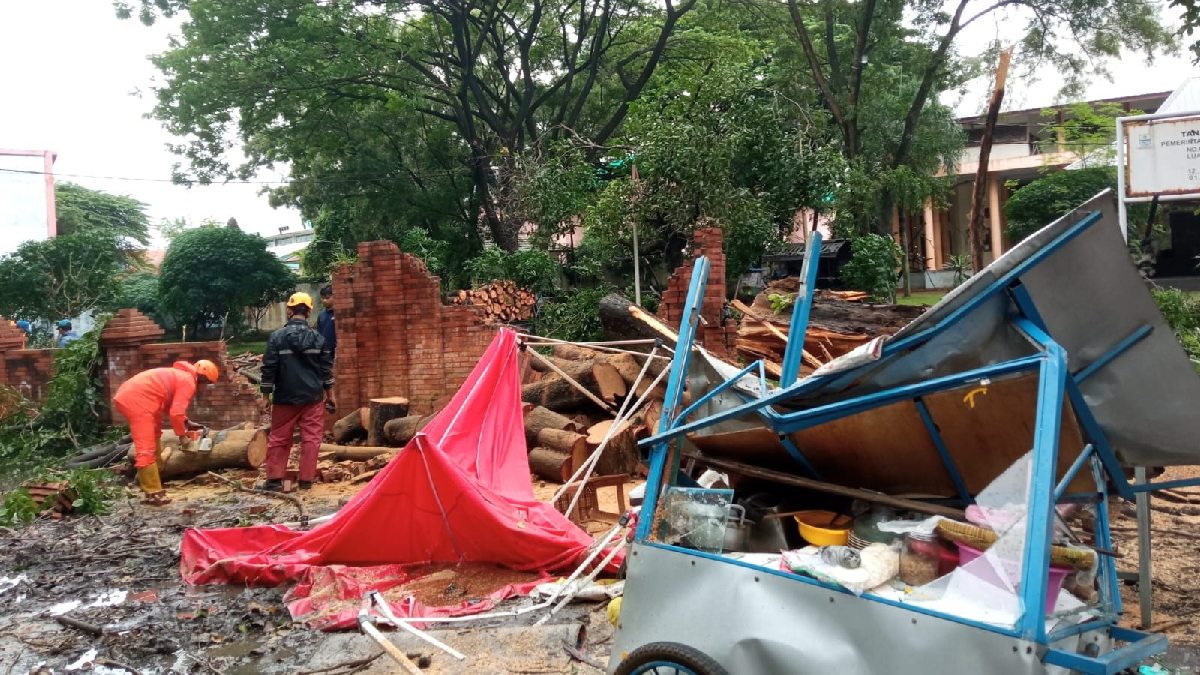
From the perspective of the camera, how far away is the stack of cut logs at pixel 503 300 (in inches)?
543

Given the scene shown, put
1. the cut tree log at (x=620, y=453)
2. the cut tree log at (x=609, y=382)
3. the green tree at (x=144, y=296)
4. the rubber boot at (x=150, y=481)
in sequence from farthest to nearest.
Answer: the green tree at (x=144, y=296) → the cut tree log at (x=609, y=382) → the rubber boot at (x=150, y=481) → the cut tree log at (x=620, y=453)

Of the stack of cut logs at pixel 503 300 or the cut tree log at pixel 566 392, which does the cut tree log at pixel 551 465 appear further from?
the stack of cut logs at pixel 503 300

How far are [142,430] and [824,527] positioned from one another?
724 cm

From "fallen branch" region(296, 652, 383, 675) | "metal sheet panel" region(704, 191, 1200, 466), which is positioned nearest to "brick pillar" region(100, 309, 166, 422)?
"fallen branch" region(296, 652, 383, 675)

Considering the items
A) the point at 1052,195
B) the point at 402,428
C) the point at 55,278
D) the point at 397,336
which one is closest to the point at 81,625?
the point at 402,428

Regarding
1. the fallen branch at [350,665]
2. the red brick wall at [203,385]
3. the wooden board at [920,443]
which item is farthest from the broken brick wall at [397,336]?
the wooden board at [920,443]

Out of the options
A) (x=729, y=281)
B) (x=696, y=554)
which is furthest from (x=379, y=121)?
(x=696, y=554)

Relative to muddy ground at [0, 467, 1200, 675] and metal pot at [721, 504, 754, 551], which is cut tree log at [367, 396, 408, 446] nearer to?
muddy ground at [0, 467, 1200, 675]

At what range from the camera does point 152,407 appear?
8242 millimetres

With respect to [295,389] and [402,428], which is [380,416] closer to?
[402,428]

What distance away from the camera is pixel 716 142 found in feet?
42.5

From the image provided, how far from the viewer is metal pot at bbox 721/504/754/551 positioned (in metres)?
3.27

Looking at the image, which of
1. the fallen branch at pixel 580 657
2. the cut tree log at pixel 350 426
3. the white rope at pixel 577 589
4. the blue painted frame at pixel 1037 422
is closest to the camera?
the blue painted frame at pixel 1037 422

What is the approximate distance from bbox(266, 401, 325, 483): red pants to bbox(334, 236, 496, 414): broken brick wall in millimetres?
2159
